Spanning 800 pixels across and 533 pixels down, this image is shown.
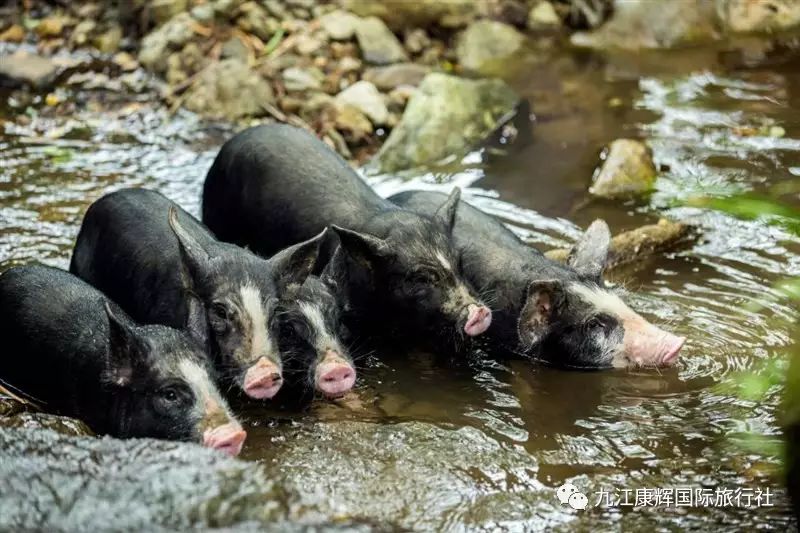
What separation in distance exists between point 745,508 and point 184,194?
16.4 ft

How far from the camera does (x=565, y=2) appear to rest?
40.3ft

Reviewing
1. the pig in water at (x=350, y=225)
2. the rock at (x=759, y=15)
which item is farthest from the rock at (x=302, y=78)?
the rock at (x=759, y=15)

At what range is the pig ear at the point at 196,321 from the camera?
5094 millimetres

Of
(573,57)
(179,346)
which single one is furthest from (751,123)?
(179,346)

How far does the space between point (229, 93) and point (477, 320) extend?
4760mm

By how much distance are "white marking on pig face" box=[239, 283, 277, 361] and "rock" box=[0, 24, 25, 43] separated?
23.4ft

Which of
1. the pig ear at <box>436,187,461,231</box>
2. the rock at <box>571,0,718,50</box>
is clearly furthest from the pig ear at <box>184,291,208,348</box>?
the rock at <box>571,0,718,50</box>

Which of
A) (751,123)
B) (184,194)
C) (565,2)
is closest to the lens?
(184,194)

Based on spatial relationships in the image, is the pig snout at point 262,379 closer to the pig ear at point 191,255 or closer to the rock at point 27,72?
the pig ear at point 191,255

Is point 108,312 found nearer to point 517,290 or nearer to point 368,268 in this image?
point 368,268

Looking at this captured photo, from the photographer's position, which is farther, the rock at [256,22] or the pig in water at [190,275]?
the rock at [256,22]

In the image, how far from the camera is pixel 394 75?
1035 centimetres

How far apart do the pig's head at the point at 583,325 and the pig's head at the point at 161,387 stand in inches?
75.6

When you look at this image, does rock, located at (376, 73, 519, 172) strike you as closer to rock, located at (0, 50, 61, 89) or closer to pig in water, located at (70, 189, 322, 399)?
pig in water, located at (70, 189, 322, 399)
